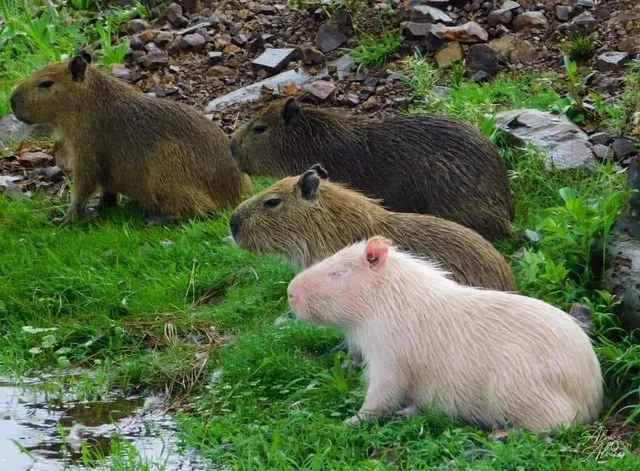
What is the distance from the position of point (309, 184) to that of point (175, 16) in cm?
605

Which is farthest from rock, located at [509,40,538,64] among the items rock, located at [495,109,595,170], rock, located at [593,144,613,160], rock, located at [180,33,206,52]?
rock, located at [180,33,206,52]

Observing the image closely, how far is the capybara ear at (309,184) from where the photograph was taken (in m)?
6.43

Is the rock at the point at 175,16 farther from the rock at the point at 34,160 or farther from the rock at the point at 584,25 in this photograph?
the rock at the point at 584,25

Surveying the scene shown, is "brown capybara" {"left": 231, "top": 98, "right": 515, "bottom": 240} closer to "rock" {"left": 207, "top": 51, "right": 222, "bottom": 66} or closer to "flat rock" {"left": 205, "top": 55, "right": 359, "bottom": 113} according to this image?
"flat rock" {"left": 205, "top": 55, "right": 359, "bottom": 113}

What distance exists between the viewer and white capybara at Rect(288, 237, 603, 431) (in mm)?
5113

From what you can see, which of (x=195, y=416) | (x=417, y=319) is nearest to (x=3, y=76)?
(x=195, y=416)

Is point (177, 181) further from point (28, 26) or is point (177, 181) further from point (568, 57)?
point (28, 26)

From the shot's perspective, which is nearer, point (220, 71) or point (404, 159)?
point (404, 159)

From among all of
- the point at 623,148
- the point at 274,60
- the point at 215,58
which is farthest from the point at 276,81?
the point at 623,148

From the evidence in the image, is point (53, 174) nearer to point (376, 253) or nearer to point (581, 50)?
point (581, 50)

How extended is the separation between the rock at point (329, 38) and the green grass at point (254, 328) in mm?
1420

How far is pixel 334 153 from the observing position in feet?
25.4

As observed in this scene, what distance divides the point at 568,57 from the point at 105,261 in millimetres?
4037

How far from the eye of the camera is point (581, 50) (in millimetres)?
9523
